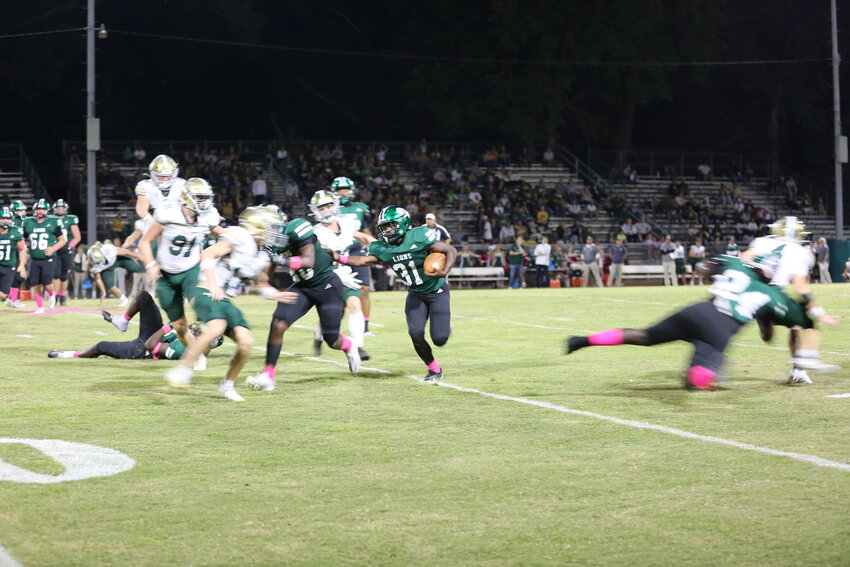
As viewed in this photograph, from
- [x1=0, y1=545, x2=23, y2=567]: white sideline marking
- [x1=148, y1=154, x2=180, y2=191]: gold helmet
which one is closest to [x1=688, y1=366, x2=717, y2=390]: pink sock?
[x1=148, y1=154, x2=180, y2=191]: gold helmet

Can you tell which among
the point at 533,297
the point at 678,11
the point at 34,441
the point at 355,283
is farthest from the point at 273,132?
the point at 34,441

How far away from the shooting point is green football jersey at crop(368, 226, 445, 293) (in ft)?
32.4

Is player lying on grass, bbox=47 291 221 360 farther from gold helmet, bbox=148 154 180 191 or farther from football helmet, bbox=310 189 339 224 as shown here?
football helmet, bbox=310 189 339 224

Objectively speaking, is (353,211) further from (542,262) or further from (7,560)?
(542,262)

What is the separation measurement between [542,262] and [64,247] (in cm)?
1510

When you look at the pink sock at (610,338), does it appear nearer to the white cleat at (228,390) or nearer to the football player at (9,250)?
the white cleat at (228,390)

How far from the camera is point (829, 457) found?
6312 millimetres

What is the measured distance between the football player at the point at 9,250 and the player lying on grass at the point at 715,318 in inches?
537

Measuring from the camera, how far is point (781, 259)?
30.0ft

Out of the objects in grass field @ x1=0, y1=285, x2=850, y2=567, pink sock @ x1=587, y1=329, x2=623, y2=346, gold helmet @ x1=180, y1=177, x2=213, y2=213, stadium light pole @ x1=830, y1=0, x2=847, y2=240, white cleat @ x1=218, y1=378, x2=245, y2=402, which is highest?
stadium light pole @ x1=830, y1=0, x2=847, y2=240

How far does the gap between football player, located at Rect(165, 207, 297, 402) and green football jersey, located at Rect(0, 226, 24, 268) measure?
465 inches

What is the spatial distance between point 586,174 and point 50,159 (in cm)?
2113

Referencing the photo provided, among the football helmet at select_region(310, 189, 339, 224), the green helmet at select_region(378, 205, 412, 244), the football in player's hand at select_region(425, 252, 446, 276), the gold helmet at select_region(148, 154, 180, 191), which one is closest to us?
the football in player's hand at select_region(425, 252, 446, 276)

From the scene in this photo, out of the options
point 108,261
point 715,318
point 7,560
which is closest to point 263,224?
point 715,318
